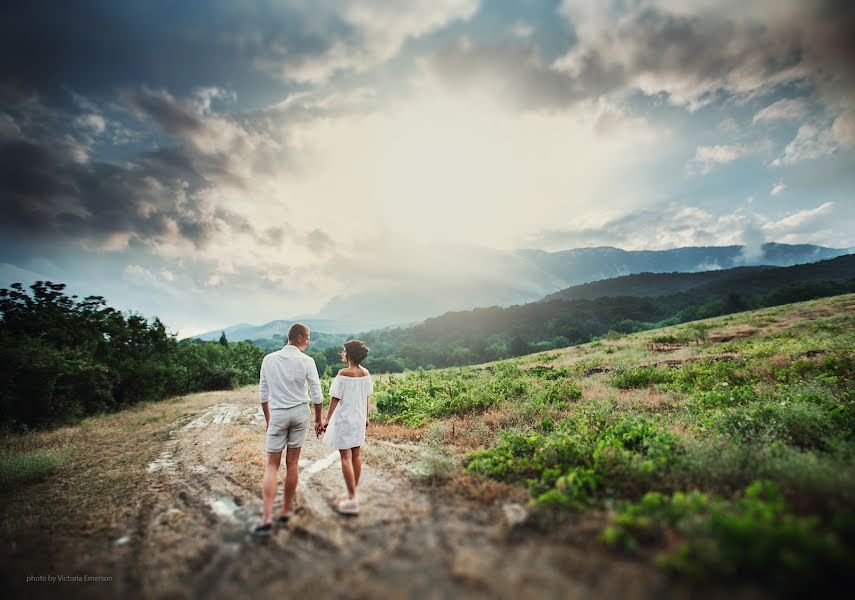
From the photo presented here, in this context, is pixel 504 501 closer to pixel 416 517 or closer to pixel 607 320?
pixel 416 517

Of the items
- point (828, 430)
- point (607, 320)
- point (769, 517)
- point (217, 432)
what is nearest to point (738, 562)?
point (769, 517)

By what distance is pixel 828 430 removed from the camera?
6277mm

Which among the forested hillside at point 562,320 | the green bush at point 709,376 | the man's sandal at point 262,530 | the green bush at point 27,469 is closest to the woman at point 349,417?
the man's sandal at point 262,530

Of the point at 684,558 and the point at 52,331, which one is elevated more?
the point at 52,331

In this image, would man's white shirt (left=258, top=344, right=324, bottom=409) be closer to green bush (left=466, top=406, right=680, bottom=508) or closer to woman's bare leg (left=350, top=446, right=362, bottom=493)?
woman's bare leg (left=350, top=446, right=362, bottom=493)

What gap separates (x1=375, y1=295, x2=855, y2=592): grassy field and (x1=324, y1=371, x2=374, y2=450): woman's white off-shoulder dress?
1.88m

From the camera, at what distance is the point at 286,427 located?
5.64 meters

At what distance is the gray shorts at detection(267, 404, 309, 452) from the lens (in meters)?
5.57

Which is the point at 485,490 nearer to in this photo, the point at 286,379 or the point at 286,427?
the point at 286,427

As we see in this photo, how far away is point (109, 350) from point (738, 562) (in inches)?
1500

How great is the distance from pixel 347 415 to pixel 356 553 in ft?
6.68

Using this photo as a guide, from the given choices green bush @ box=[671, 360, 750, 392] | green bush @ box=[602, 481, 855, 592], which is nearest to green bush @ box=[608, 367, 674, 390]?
green bush @ box=[671, 360, 750, 392]

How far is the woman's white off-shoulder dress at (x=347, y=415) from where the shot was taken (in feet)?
19.0

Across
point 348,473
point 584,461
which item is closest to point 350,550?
point 348,473
